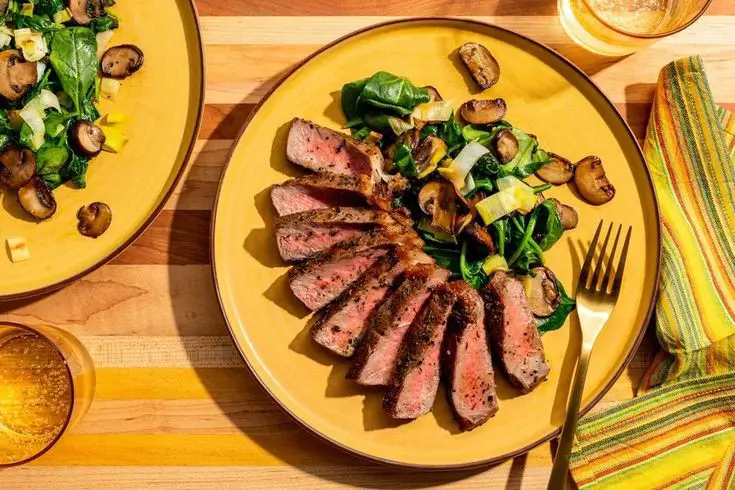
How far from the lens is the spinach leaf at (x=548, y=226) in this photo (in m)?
2.58

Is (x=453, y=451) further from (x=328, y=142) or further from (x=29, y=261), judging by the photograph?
(x=29, y=261)

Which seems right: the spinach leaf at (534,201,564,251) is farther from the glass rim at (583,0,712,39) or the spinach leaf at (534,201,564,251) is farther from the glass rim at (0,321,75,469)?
the glass rim at (0,321,75,469)

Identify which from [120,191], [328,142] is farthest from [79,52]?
[328,142]

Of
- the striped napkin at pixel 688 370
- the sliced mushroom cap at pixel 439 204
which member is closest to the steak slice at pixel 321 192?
the sliced mushroom cap at pixel 439 204

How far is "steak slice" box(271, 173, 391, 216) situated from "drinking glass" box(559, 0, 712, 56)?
1.13 meters

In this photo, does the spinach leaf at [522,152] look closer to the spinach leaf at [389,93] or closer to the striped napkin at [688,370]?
the spinach leaf at [389,93]

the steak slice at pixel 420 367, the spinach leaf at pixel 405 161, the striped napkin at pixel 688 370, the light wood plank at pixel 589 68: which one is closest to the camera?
the steak slice at pixel 420 367

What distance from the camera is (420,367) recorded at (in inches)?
99.0

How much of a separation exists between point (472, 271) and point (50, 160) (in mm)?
1678

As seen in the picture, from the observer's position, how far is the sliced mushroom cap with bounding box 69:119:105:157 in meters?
2.54

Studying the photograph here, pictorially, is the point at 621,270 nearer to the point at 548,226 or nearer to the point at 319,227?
the point at 548,226

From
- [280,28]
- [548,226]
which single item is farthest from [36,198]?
[548,226]

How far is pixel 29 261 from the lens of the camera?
2604 millimetres

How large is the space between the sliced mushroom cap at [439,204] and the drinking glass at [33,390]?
1.50 metres
